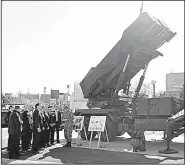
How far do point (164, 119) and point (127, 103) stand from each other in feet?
8.99

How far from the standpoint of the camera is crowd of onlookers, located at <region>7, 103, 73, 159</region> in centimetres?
899

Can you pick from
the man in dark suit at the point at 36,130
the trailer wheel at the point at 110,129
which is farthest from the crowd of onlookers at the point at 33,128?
the trailer wheel at the point at 110,129

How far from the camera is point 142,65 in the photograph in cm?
1352

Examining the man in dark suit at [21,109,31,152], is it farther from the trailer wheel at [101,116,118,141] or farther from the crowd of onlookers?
the trailer wheel at [101,116,118,141]

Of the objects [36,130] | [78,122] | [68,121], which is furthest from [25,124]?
[78,122]

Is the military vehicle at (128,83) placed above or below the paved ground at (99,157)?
above

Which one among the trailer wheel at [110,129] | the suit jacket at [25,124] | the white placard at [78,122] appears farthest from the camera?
the trailer wheel at [110,129]

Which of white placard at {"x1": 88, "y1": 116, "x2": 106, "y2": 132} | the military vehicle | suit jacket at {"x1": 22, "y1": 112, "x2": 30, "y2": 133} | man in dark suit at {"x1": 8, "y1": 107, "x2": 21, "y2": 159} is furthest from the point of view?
the military vehicle

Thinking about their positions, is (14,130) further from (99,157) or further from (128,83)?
(128,83)

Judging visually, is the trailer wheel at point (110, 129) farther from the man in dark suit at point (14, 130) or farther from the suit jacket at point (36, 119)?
the man in dark suit at point (14, 130)

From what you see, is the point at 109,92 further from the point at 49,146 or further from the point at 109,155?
the point at 109,155

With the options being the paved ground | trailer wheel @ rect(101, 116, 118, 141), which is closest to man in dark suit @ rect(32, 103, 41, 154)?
the paved ground

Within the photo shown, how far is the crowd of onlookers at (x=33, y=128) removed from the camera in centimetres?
899

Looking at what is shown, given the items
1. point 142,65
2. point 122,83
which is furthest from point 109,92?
point 142,65
